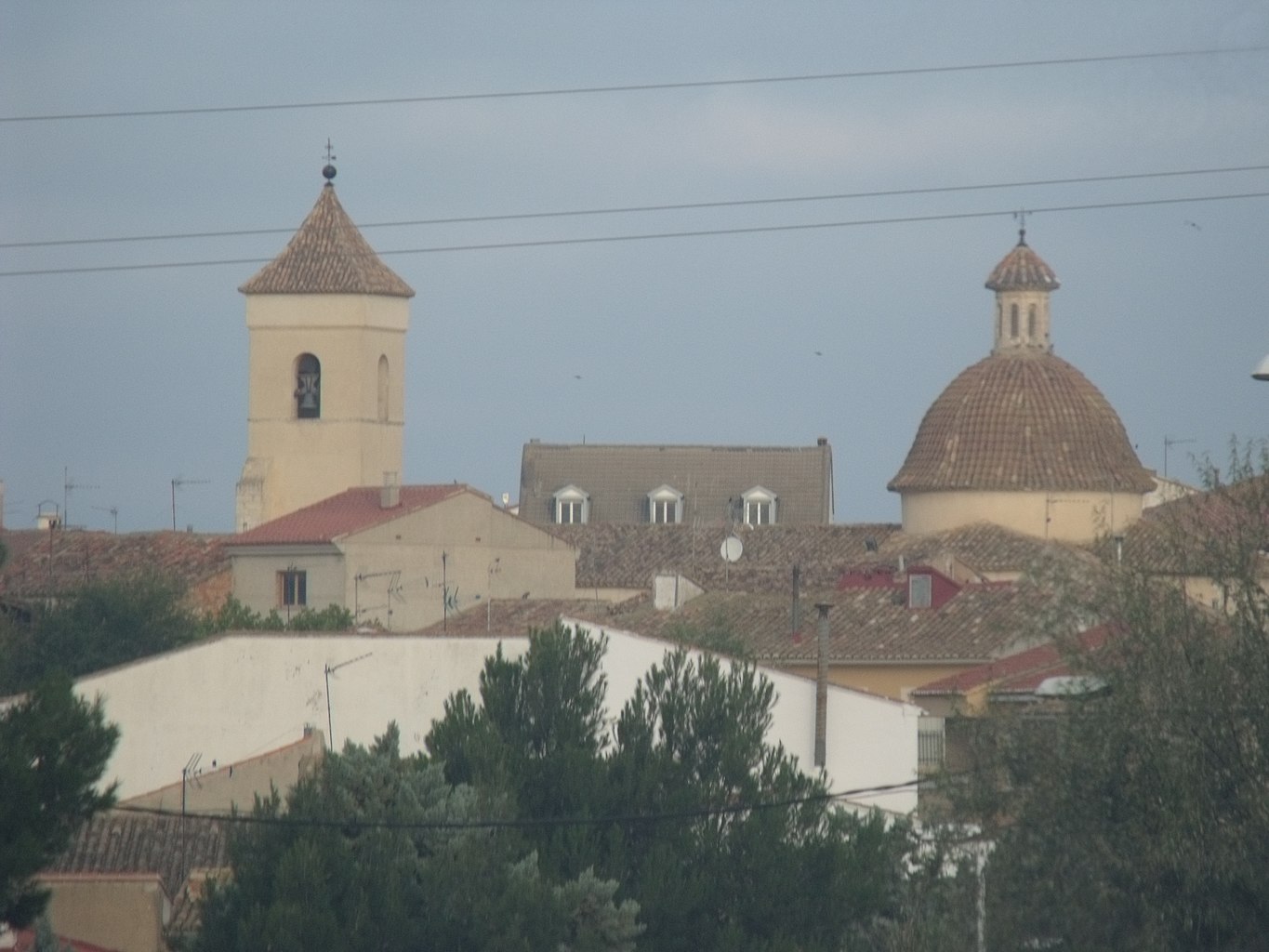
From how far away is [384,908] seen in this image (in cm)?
2738

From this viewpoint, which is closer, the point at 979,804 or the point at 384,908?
the point at 979,804

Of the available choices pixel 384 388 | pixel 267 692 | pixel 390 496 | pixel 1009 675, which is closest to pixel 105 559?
pixel 390 496

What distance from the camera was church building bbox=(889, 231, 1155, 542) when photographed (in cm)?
6284

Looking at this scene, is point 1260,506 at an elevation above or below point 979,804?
above

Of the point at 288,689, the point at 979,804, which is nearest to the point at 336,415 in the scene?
the point at 288,689

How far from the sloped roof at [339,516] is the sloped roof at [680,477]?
74.5ft

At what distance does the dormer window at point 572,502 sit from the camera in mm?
92938

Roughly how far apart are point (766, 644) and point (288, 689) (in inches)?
426

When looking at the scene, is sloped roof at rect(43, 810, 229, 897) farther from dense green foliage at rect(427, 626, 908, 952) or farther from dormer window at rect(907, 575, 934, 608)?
dormer window at rect(907, 575, 934, 608)

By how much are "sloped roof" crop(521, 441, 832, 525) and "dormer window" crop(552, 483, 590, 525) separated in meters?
0.16

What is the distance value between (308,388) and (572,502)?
55.3 ft

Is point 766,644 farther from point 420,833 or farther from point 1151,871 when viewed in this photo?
point 1151,871

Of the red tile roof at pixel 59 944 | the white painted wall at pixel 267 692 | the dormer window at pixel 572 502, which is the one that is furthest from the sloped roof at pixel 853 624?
the dormer window at pixel 572 502

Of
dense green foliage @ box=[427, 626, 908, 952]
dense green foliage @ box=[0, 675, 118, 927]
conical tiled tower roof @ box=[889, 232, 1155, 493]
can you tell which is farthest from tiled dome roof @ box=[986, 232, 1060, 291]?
dense green foliage @ box=[0, 675, 118, 927]
